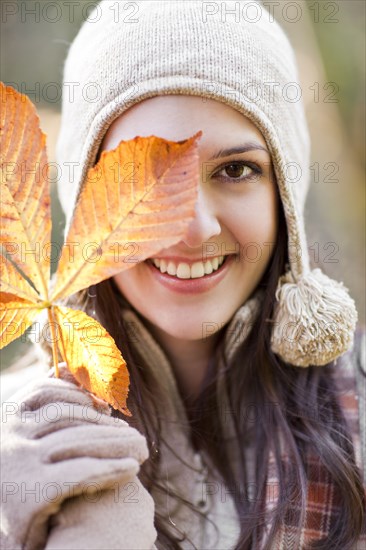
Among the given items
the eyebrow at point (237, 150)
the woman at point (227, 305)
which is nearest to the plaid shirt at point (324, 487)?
the woman at point (227, 305)

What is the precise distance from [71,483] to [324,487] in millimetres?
607

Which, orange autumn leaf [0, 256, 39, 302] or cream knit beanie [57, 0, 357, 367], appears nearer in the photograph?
orange autumn leaf [0, 256, 39, 302]

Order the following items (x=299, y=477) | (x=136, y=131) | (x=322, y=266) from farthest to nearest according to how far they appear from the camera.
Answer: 1. (x=322, y=266)
2. (x=299, y=477)
3. (x=136, y=131)

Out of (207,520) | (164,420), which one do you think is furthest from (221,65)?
(207,520)

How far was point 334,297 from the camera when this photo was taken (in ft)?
3.60

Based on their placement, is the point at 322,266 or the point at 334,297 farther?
the point at 322,266

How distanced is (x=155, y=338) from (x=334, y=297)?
0.37 meters

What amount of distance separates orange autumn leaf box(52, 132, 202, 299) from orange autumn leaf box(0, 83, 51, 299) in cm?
5

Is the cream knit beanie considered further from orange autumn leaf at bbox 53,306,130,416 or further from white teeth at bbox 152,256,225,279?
orange autumn leaf at bbox 53,306,130,416

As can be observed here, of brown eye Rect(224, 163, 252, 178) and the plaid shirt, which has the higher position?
brown eye Rect(224, 163, 252, 178)

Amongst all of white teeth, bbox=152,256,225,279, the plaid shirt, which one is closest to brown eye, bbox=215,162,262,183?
white teeth, bbox=152,256,225,279

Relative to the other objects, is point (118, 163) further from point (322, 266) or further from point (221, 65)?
point (322, 266)

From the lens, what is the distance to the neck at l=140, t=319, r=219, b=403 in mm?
1244

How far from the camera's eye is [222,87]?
979 mm
